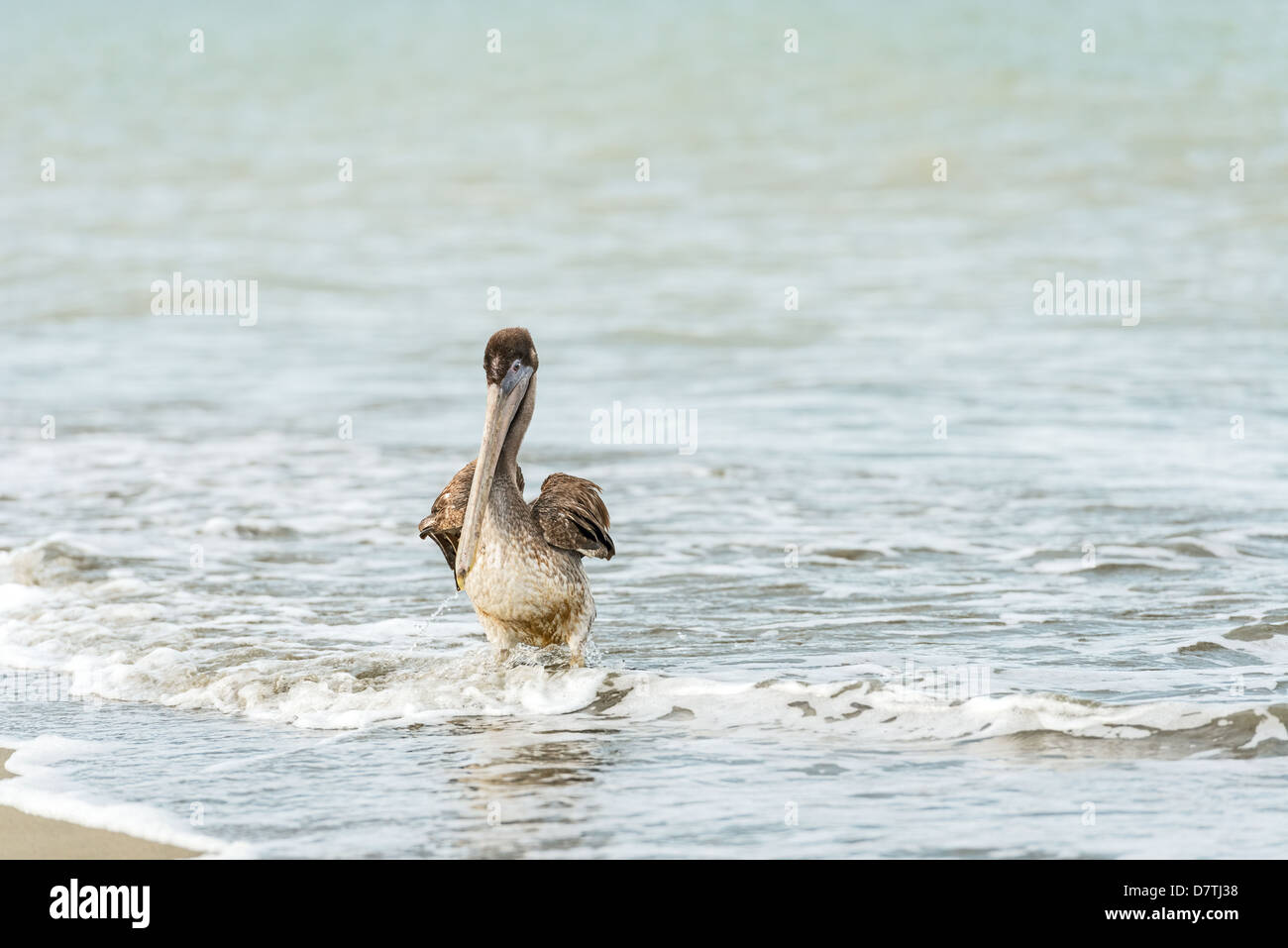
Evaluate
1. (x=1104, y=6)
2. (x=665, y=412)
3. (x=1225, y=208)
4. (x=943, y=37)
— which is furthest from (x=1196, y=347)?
(x=1104, y=6)

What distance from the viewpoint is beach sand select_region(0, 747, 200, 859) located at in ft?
14.8

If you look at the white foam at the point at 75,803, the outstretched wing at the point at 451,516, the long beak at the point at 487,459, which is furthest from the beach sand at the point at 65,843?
the outstretched wing at the point at 451,516

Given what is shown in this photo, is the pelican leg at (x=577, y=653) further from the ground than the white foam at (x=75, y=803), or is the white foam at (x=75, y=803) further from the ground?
the pelican leg at (x=577, y=653)

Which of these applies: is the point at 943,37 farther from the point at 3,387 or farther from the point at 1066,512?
the point at 1066,512

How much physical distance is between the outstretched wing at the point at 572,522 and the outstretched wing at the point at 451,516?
18cm

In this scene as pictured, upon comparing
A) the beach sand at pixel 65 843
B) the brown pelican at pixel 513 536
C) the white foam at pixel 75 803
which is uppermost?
the brown pelican at pixel 513 536

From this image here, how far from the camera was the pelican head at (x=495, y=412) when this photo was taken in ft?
20.2

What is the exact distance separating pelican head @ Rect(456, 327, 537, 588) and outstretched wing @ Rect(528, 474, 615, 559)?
9.4 inches

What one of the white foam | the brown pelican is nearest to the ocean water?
the white foam

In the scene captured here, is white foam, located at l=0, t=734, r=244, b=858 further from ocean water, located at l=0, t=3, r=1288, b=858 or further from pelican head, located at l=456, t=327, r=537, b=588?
pelican head, located at l=456, t=327, r=537, b=588

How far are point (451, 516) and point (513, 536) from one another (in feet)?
1.33

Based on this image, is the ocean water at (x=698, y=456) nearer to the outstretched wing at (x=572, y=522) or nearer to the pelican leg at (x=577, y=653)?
the pelican leg at (x=577, y=653)

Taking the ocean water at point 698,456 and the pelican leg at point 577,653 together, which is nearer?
the ocean water at point 698,456

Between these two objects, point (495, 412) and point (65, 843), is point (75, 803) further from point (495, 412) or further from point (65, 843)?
point (495, 412)
